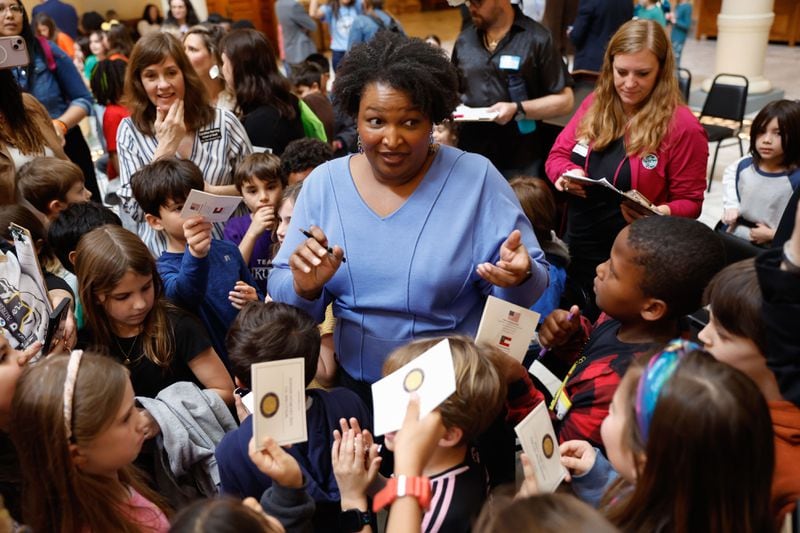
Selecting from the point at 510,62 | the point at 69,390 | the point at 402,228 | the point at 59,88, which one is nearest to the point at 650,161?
the point at 510,62

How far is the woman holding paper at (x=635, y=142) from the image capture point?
295 cm

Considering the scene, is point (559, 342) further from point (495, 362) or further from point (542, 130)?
point (542, 130)

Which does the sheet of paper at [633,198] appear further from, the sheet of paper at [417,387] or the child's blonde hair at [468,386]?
the sheet of paper at [417,387]

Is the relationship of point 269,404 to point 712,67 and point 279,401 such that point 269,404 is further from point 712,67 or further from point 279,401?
point 712,67

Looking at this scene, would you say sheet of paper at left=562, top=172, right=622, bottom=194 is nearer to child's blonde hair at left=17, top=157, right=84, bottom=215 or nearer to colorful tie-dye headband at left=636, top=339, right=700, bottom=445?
colorful tie-dye headband at left=636, top=339, right=700, bottom=445

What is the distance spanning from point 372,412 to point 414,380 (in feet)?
1.81

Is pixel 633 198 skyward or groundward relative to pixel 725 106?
skyward

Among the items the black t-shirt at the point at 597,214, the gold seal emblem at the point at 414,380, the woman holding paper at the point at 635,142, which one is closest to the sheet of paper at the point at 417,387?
the gold seal emblem at the point at 414,380

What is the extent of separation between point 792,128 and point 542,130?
4.46 feet

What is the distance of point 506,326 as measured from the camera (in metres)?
1.87

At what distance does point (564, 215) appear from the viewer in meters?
3.86

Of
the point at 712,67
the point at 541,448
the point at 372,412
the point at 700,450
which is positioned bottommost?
the point at 712,67

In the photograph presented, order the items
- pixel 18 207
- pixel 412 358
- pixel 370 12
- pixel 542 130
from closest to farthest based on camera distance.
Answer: pixel 412 358
pixel 18 207
pixel 542 130
pixel 370 12

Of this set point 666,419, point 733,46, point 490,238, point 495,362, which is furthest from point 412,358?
point 733,46
